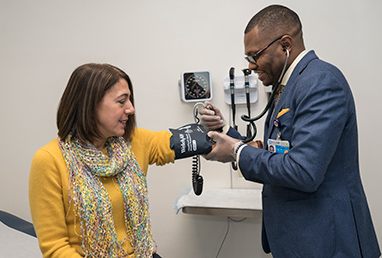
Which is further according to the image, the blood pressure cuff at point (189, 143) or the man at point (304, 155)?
the blood pressure cuff at point (189, 143)

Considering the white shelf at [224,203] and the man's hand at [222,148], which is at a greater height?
the man's hand at [222,148]

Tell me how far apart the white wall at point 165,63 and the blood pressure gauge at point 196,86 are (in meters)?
0.08

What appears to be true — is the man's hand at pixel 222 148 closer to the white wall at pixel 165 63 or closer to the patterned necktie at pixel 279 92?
the patterned necktie at pixel 279 92

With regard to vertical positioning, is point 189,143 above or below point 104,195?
above

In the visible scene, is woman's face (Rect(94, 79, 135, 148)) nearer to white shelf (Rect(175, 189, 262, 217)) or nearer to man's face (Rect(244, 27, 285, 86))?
man's face (Rect(244, 27, 285, 86))

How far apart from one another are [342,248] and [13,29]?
247 cm

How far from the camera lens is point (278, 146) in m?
1.18

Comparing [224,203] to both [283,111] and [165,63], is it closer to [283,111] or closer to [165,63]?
[283,111]

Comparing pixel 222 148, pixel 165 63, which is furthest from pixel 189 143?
pixel 165 63

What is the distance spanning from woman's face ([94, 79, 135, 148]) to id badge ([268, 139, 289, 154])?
559 mm

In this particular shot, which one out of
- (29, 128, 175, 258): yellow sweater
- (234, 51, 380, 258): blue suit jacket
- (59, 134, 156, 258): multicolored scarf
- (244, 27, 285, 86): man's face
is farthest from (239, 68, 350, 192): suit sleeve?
(29, 128, 175, 258): yellow sweater

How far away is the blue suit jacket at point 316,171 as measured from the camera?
3.37ft

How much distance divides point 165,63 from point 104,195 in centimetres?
115

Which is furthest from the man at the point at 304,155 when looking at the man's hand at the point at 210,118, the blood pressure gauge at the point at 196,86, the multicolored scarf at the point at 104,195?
the blood pressure gauge at the point at 196,86
